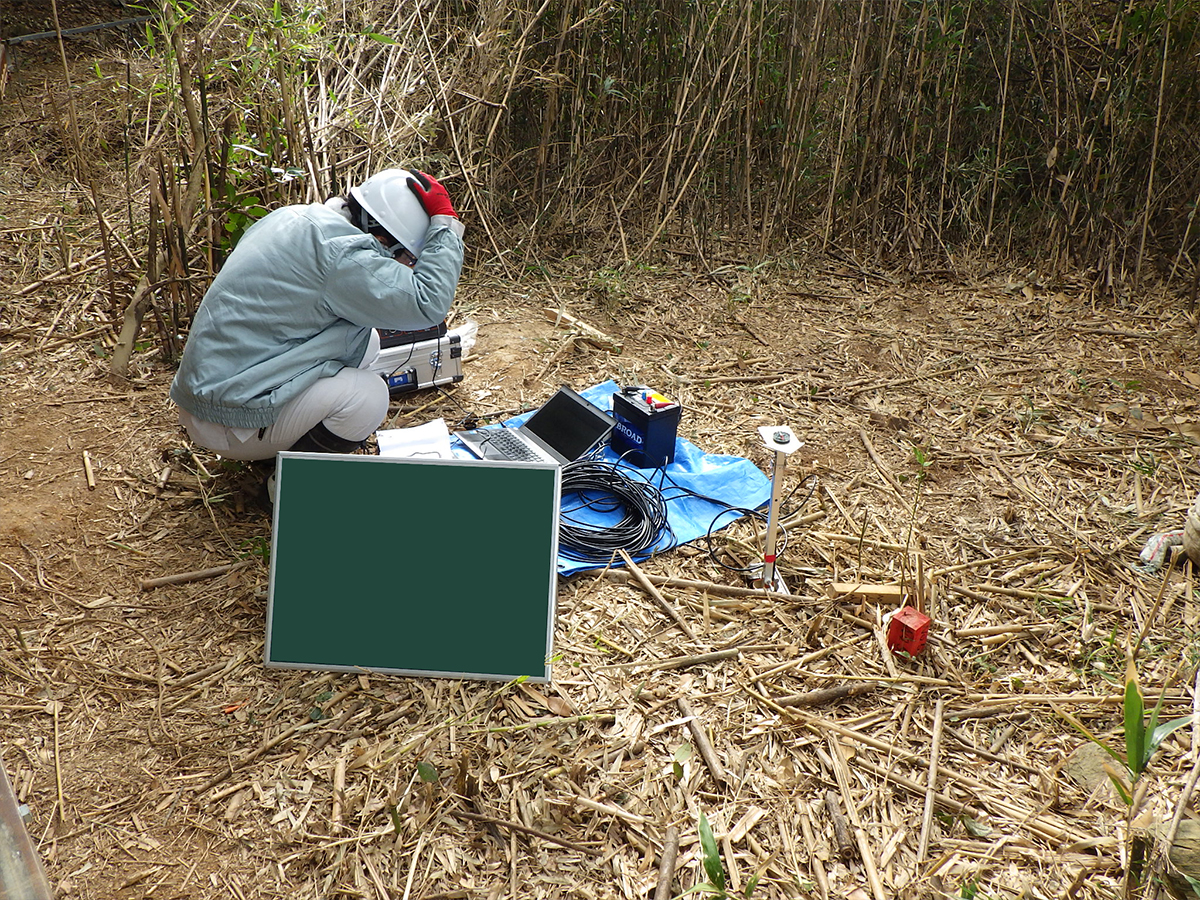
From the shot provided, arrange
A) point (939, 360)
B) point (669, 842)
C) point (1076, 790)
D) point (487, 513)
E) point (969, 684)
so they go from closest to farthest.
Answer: point (669, 842) → point (1076, 790) → point (487, 513) → point (969, 684) → point (939, 360)

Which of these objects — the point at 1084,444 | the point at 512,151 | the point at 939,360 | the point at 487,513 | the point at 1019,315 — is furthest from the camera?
the point at 512,151

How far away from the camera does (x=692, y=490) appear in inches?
139

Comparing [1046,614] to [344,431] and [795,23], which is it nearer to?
[344,431]

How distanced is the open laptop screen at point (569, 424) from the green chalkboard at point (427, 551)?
1.10 meters

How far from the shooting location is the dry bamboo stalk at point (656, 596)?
9.18 feet

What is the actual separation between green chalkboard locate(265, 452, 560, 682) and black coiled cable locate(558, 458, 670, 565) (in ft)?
1.76

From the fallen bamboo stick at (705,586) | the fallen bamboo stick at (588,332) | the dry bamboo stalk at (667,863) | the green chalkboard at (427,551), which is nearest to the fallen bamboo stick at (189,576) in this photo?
the green chalkboard at (427,551)

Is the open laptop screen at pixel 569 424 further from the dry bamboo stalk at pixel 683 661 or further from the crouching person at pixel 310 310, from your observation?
the dry bamboo stalk at pixel 683 661

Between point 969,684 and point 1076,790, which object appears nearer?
point 1076,790

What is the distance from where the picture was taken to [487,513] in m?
2.44

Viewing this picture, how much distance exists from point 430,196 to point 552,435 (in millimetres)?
1109

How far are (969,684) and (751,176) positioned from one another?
4.15 meters

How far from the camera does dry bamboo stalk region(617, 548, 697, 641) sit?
2.80 meters

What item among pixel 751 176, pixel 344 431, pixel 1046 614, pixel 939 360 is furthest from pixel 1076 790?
pixel 751 176
